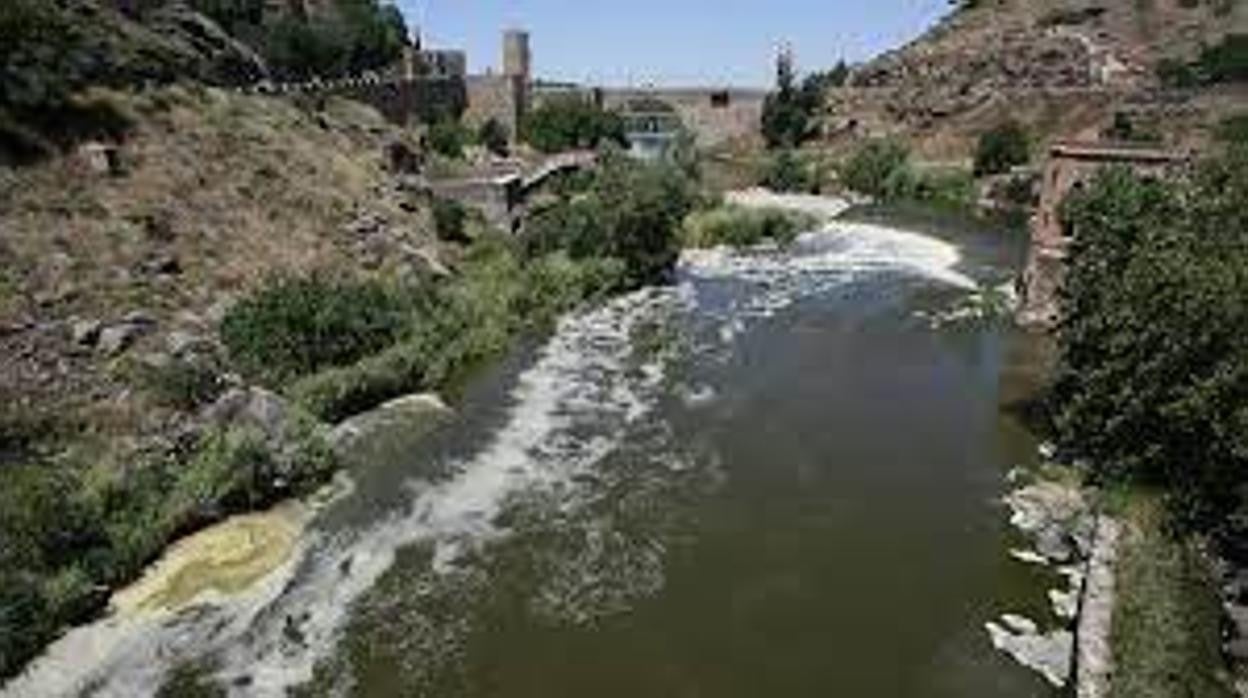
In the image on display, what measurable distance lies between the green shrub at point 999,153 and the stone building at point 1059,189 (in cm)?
5644

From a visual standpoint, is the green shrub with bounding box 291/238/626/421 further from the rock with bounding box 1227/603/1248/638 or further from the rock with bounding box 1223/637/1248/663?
the rock with bounding box 1223/637/1248/663

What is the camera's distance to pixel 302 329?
2025 inches

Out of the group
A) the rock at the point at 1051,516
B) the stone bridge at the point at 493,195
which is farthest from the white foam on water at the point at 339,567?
the stone bridge at the point at 493,195

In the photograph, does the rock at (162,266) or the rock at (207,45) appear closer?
the rock at (162,266)

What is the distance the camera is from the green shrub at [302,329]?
50.3 metres

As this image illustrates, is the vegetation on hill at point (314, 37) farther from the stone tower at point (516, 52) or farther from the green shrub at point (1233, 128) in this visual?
the green shrub at point (1233, 128)

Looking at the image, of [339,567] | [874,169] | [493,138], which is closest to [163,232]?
[339,567]

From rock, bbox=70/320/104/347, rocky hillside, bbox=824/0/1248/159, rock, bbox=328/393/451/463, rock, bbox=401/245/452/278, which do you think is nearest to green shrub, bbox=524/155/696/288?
rock, bbox=401/245/452/278

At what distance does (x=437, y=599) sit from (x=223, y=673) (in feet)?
19.0

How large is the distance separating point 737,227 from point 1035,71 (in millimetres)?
61036

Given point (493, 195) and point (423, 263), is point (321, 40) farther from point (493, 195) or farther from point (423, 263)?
point (423, 263)

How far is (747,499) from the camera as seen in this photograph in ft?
141

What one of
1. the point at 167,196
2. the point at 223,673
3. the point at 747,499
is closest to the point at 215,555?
the point at 223,673

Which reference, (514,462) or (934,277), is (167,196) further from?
(934,277)
